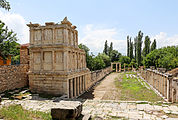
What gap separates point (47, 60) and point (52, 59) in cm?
64

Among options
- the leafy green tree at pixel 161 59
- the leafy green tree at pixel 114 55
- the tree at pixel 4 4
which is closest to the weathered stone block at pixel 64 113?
the tree at pixel 4 4

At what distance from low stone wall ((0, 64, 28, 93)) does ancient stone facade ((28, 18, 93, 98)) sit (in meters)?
1.92

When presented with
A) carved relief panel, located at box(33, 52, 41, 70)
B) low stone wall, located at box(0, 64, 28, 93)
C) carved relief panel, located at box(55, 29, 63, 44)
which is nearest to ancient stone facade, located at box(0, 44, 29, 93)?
low stone wall, located at box(0, 64, 28, 93)

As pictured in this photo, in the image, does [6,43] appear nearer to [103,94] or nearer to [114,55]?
[103,94]

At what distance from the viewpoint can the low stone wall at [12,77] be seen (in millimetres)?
12664

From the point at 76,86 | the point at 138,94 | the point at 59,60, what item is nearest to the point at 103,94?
the point at 76,86

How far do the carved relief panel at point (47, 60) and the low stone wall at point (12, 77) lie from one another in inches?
136

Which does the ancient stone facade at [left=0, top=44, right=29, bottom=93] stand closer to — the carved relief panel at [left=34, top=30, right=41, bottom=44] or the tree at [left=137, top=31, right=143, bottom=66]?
the carved relief panel at [left=34, top=30, right=41, bottom=44]

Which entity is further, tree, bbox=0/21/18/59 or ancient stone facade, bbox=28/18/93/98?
tree, bbox=0/21/18/59

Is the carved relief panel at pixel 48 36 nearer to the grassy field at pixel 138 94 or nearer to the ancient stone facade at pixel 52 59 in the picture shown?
the ancient stone facade at pixel 52 59

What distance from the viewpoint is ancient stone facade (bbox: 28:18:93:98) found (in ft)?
41.1

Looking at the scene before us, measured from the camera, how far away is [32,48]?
1348cm

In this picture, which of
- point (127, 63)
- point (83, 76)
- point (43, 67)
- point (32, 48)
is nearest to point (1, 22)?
point (32, 48)

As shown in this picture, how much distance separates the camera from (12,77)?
13.8m
